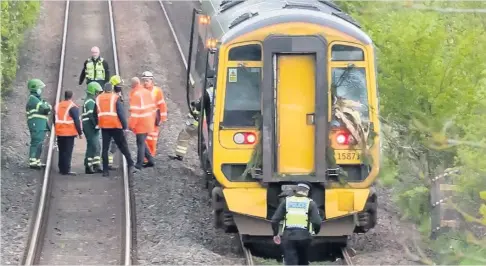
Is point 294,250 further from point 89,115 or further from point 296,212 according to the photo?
point 89,115

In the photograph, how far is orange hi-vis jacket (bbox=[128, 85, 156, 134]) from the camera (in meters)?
17.2

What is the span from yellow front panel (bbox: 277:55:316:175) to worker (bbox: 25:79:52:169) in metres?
5.76

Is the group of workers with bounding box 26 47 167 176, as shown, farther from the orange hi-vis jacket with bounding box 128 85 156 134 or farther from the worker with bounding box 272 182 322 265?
the worker with bounding box 272 182 322 265

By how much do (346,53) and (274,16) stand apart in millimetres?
998

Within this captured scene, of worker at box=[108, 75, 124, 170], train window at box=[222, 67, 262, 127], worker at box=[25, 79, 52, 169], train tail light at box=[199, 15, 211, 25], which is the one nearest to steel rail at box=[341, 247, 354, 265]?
train window at box=[222, 67, 262, 127]

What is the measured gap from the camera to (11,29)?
23828 mm

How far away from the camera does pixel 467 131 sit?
46.2ft

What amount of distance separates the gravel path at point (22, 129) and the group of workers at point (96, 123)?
62 cm

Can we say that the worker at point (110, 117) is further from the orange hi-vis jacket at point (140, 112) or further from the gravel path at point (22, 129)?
the gravel path at point (22, 129)

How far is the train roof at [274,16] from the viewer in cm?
1297

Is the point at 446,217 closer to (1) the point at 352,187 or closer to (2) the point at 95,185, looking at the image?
(1) the point at 352,187

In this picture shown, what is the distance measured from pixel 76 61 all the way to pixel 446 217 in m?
14.4

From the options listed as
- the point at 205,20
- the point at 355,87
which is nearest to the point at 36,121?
the point at 205,20

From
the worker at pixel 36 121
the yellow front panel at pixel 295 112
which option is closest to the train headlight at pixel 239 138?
the yellow front panel at pixel 295 112
